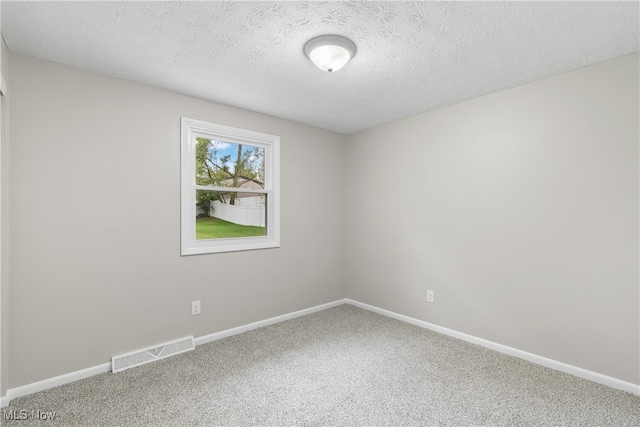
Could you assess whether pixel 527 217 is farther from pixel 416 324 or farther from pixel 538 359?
pixel 416 324

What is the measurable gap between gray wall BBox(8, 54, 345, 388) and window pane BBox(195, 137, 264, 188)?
0.80 feet

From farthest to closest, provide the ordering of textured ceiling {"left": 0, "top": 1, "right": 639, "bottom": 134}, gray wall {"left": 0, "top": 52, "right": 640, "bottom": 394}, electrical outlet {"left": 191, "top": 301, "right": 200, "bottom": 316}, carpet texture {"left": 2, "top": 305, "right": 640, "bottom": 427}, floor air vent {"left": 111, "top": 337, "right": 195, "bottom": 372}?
1. electrical outlet {"left": 191, "top": 301, "right": 200, "bottom": 316}
2. floor air vent {"left": 111, "top": 337, "right": 195, "bottom": 372}
3. gray wall {"left": 0, "top": 52, "right": 640, "bottom": 394}
4. carpet texture {"left": 2, "top": 305, "right": 640, "bottom": 427}
5. textured ceiling {"left": 0, "top": 1, "right": 639, "bottom": 134}

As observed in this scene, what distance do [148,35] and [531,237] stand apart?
3.11 meters

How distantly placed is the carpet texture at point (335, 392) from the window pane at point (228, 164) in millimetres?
1580

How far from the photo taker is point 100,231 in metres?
2.40

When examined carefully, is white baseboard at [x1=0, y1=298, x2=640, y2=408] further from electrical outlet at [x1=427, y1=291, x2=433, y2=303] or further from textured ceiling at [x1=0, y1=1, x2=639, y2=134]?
textured ceiling at [x1=0, y1=1, x2=639, y2=134]

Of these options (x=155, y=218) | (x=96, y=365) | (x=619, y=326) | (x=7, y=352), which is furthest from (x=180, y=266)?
(x=619, y=326)

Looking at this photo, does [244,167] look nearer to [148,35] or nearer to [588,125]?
[148,35]

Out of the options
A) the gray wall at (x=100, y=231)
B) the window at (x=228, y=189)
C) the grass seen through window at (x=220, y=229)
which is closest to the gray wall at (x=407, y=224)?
the gray wall at (x=100, y=231)

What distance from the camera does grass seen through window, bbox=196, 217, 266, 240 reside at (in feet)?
9.98

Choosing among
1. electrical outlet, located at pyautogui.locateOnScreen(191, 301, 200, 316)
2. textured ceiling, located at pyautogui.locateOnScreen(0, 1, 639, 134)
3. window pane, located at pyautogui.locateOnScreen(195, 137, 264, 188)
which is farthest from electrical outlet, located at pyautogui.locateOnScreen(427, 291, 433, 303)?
electrical outlet, located at pyautogui.locateOnScreen(191, 301, 200, 316)

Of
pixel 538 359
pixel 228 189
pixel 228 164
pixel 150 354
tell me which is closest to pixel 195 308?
pixel 150 354

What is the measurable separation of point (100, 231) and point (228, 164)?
130cm

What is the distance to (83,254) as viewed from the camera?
Answer: 2330 mm
